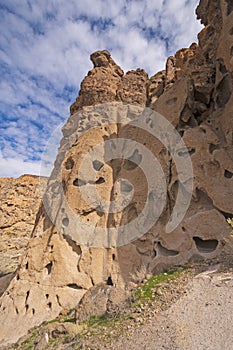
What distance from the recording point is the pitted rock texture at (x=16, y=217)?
2362 cm

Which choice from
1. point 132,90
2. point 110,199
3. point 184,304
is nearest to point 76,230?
point 110,199

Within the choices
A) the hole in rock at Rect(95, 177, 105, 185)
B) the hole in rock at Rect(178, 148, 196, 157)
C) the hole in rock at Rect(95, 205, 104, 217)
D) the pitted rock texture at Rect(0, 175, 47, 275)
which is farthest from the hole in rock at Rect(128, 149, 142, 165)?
the pitted rock texture at Rect(0, 175, 47, 275)

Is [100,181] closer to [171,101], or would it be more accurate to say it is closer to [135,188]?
[135,188]

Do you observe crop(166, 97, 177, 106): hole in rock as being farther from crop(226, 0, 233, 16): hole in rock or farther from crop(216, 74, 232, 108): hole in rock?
crop(226, 0, 233, 16): hole in rock

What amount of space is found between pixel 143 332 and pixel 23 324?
24.0ft

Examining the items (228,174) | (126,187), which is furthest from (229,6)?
(126,187)

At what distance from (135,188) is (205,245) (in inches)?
168

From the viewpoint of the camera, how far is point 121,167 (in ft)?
47.2

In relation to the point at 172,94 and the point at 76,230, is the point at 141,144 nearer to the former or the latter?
the point at 172,94

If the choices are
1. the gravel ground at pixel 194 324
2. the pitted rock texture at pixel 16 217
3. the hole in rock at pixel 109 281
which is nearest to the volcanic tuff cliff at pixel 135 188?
the hole in rock at pixel 109 281

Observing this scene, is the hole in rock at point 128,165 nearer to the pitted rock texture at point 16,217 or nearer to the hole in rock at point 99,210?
the hole in rock at point 99,210

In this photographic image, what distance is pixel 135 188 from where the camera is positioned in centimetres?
1305

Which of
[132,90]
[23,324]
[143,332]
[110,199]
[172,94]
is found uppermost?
[132,90]

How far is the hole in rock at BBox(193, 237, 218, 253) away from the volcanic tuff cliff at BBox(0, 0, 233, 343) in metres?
0.03
